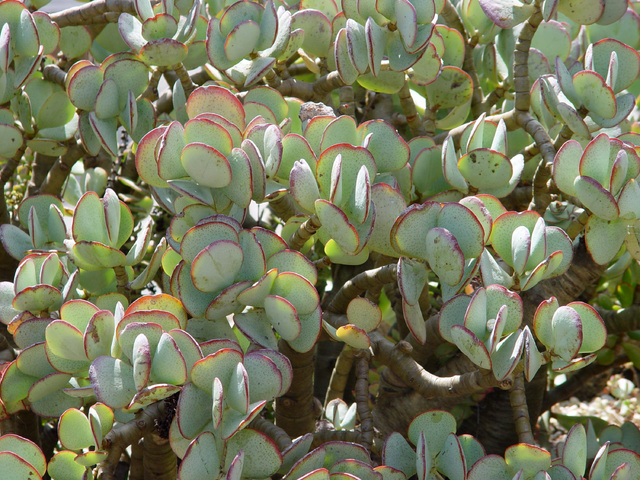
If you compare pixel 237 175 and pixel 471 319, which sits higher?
pixel 237 175

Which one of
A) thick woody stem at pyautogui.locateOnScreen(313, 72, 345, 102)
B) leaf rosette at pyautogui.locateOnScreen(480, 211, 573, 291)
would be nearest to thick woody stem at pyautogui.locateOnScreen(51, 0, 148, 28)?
thick woody stem at pyautogui.locateOnScreen(313, 72, 345, 102)

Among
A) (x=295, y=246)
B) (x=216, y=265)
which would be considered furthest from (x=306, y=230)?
(x=216, y=265)

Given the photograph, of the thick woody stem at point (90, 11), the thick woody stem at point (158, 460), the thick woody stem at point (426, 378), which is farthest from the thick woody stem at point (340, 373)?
the thick woody stem at point (90, 11)

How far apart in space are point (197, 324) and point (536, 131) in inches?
19.7

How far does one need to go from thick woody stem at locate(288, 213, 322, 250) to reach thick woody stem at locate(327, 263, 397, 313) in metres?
0.10

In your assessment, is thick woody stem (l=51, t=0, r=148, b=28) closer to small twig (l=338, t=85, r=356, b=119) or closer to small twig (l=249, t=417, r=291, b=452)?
small twig (l=338, t=85, r=356, b=119)

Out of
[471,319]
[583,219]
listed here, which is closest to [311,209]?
[471,319]

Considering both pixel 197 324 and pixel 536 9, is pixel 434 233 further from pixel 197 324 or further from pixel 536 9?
pixel 536 9

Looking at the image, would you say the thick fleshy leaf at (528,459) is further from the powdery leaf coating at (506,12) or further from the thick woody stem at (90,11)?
the thick woody stem at (90,11)

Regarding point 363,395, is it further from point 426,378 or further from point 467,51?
point 467,51

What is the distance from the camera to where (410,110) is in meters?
1.03

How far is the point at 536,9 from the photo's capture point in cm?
79

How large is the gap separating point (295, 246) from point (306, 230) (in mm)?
44

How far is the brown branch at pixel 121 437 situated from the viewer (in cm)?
63
